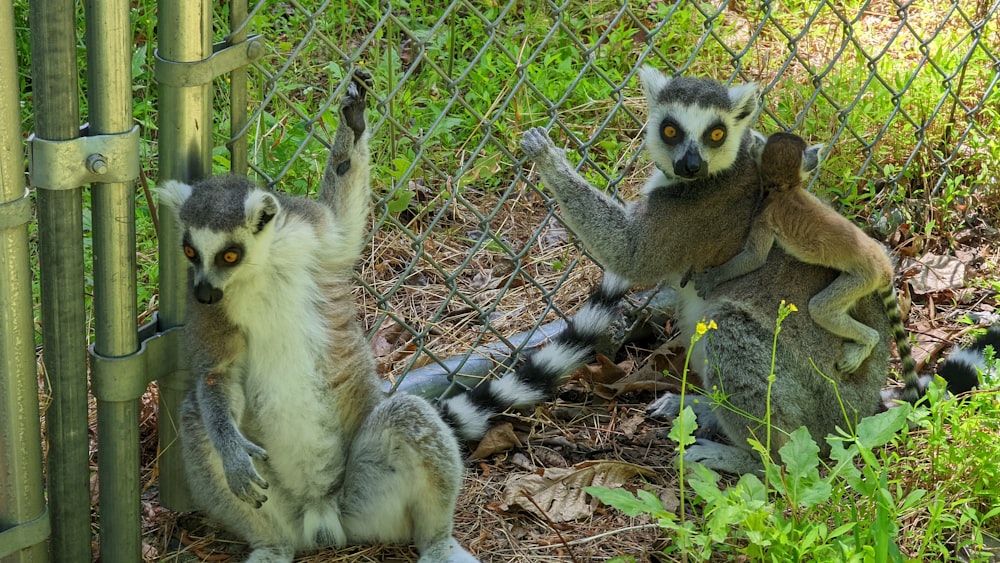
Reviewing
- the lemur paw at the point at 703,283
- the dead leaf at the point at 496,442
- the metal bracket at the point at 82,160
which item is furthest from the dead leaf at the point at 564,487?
the metal bracket at the point at 82,160

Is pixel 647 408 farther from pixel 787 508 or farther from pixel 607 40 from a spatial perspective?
pixel 607 40

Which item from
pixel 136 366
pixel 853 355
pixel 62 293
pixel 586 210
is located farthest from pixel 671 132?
pixel 62 293

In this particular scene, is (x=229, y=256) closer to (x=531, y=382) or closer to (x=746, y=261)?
(x=531, y=382)

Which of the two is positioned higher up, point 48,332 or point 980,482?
point 48,332

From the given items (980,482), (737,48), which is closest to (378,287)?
(980,482)

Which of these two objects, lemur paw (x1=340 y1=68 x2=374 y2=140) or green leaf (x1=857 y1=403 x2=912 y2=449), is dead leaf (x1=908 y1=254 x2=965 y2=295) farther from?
lemur paw (x1=340 y1=68 x2=374 y2=140)

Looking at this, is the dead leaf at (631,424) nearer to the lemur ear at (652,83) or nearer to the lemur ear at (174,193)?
the lemur ear at (652,83)

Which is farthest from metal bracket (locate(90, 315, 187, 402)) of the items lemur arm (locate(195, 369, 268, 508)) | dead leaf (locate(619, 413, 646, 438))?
dead leaf (locate(619, 413, 646, 438))

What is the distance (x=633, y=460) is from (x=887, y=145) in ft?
8.95

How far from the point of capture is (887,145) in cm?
566

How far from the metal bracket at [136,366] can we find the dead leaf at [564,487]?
4.14 ft

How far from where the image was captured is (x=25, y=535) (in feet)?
9.25

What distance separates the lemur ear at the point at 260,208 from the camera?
3020mm

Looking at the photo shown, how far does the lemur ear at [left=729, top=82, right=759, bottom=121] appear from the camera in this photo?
395 centimetres
